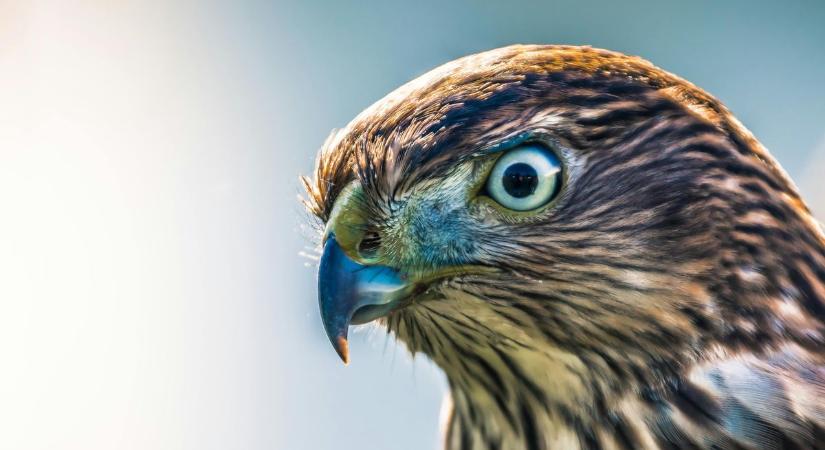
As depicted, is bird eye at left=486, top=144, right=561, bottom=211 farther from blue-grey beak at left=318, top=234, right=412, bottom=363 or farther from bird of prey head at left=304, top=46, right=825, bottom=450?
blue-grey beak at left=318, top=234, right=412, bottom=363

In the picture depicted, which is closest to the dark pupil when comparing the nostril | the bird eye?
the bird eye

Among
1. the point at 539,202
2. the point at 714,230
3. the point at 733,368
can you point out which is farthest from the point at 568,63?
the point at 733,368

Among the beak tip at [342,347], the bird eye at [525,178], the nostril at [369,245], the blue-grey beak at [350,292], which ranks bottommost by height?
the beak tip at [342,347]

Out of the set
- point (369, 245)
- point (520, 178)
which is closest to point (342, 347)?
point (369, 245)

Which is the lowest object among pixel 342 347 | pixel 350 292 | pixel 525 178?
pixel 342 347

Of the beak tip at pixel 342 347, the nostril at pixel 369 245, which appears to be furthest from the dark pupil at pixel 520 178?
the beak tip at pixel 342 347

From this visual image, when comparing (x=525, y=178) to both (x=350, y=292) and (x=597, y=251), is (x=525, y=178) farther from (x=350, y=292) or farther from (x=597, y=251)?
(x=350, y=292)

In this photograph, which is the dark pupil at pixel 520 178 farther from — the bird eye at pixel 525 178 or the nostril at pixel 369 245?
the nostril at pixel 369 245
